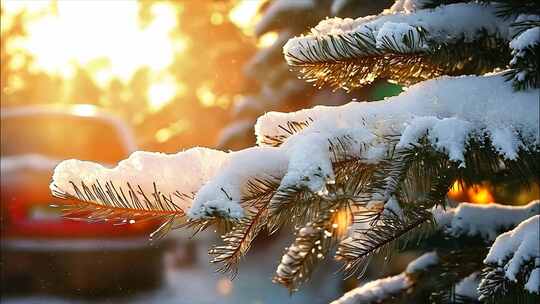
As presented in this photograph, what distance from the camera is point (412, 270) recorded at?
2613 millimetres

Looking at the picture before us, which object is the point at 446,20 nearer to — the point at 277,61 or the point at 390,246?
the point at 390,246

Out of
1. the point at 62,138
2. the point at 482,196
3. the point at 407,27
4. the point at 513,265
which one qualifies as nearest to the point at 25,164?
the point at 62,138

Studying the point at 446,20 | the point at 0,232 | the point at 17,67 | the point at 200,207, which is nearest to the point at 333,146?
the point at 200,207

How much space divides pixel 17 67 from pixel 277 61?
23.8m

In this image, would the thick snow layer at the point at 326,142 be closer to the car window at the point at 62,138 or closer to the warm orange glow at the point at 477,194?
the warm orange glow at the point at 477,194

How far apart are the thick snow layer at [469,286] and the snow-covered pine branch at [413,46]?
0.65m

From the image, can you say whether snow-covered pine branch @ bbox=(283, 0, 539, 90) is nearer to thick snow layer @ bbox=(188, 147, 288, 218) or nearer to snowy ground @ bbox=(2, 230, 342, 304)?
thick snow layer @ bbox=(188, 147, 288, 218)

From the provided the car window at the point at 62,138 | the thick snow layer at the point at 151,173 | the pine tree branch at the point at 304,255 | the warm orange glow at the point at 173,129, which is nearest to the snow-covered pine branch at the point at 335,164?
the thick snow layer at the point at 151,173

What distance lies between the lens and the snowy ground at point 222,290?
6543 millimetres

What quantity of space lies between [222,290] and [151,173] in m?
6.57

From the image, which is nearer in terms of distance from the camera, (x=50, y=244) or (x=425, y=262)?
(x=425, y=262)

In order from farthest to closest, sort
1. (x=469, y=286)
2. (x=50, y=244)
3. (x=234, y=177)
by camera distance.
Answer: (x=50, y=244), (x=469, y=286), (x=234, y=177)

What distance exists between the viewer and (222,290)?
814cm

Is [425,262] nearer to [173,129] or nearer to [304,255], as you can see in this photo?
[304,255]
